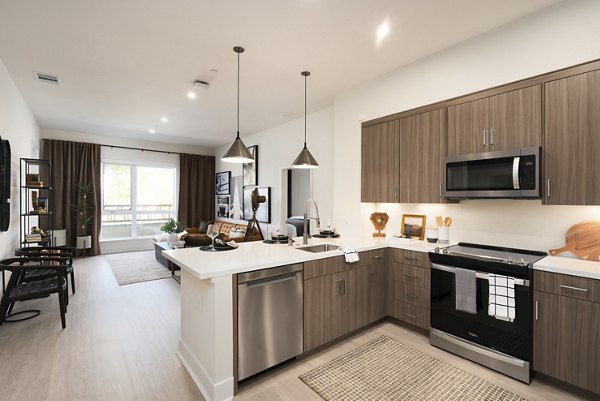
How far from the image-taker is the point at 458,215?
303cm

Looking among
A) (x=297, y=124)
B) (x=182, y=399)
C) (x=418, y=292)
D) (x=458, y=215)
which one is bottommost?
(x=182, y=399)

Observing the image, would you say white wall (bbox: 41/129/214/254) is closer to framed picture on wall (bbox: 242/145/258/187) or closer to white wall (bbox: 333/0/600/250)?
framed picture on wall (bbox: 242/145/258/187)

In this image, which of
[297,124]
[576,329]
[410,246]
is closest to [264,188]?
[297,124]

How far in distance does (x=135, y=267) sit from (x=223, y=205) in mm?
2980

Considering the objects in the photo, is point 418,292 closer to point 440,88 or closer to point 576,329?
point 576,329

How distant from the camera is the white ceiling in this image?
235cm

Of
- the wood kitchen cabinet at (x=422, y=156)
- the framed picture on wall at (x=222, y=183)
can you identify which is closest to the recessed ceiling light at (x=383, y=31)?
the wood kitchen cabinet at (x=422, y=156)

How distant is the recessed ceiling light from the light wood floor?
2960 millimetres

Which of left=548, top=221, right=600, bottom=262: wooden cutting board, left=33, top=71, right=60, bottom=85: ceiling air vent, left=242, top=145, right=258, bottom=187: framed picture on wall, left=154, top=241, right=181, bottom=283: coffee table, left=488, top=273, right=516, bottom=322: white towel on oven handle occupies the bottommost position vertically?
left=154, top=241, right=181, bottom=283: coffee table

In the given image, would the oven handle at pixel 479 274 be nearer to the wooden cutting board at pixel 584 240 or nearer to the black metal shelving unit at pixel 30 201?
the wooden cutting board at pixel 584 240

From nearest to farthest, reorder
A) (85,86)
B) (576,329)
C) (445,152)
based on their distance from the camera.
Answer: (576,329) → (445,152) → (85,86)

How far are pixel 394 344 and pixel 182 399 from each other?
1871 mm

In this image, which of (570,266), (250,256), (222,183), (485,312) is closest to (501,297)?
(485,312)

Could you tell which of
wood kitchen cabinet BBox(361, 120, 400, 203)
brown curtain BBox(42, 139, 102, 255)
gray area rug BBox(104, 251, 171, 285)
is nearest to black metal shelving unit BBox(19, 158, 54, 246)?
brown curtain BBox(42, 139, 102, 255)
